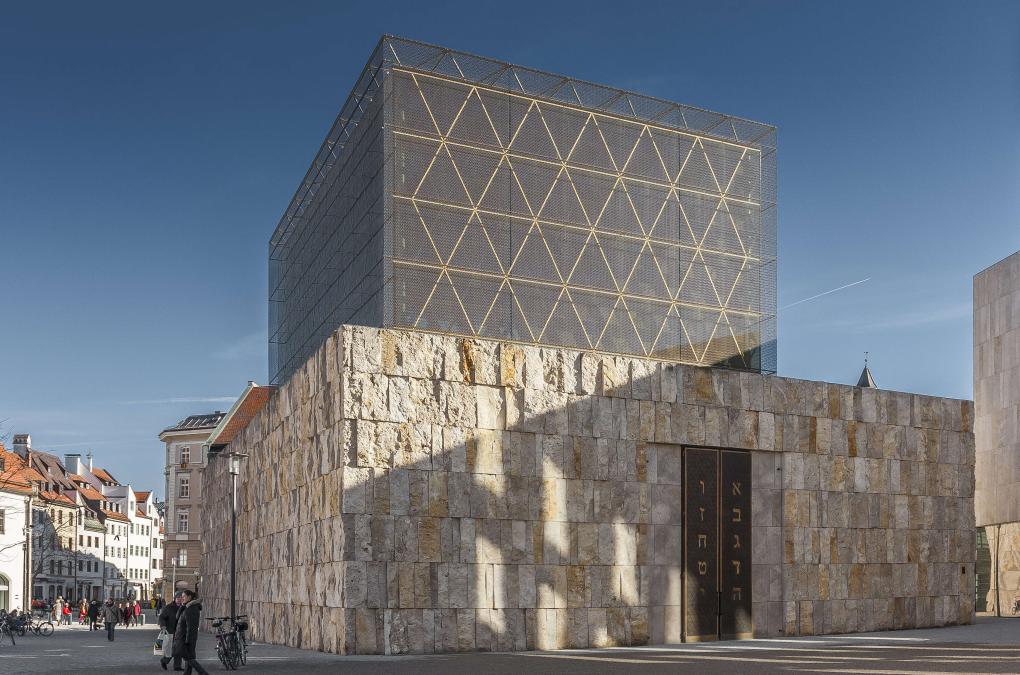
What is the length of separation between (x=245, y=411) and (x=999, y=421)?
125ft

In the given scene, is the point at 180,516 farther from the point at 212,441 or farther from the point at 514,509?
the point at 514,509

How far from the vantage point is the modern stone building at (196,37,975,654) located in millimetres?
24844

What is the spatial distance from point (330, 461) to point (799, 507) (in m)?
12.7

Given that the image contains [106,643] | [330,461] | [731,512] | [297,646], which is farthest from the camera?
[106,643]

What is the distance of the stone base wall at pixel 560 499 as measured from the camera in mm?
24422

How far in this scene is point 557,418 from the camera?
87.1ft

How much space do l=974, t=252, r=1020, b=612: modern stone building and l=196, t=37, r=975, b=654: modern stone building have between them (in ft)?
46.9

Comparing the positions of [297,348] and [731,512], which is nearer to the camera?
[731,512]

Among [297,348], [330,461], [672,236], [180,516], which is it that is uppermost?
[672,236]

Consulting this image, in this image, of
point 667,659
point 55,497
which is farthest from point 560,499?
point 55,497

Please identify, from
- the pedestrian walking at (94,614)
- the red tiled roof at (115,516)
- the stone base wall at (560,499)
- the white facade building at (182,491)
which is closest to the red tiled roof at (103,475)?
the red tiled roof at (115,516)

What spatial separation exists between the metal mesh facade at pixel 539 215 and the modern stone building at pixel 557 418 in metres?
0.09

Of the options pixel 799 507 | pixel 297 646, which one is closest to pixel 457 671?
pixel 297 646

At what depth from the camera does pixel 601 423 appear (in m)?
27.2
